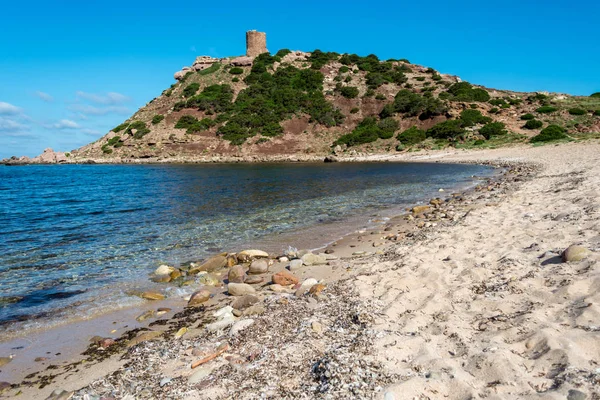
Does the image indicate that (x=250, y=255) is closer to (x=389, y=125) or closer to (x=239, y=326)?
(x=239, y=326)

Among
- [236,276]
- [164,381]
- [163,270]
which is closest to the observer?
[164,381]

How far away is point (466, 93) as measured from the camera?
59438 mm

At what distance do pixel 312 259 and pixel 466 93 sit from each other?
6033 centimetres

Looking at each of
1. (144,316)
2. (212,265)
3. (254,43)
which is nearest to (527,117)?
(212,265)

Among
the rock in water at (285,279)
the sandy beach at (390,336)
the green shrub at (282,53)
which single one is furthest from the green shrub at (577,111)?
the rock in water at (285,279)

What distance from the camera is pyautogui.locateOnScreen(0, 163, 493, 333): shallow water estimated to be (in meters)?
7.10

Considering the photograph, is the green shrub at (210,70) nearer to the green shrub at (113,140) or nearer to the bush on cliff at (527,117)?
the green shrub at (113,140)

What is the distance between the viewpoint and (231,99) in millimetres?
67188

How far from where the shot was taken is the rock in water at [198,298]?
6.43 metres

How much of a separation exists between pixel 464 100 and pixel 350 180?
39.8 m

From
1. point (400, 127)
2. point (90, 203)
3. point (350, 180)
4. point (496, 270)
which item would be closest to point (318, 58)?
point (400, 127)

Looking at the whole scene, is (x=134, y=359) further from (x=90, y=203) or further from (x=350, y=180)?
(x=350, y=180)

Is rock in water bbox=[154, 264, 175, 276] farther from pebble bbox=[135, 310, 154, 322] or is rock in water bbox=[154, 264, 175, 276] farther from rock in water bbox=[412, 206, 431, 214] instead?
rock in water bbox=[412, 206, 431, 214]

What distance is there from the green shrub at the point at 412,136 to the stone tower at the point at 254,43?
4431cm
